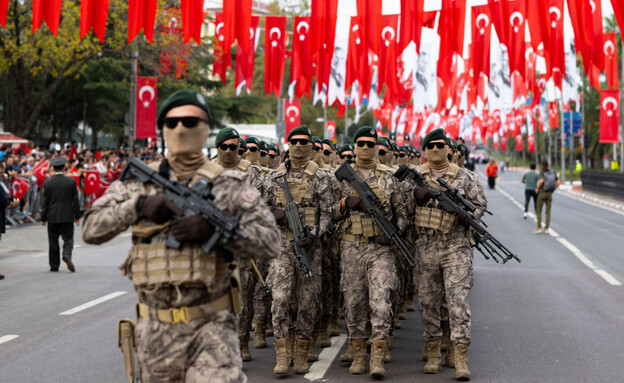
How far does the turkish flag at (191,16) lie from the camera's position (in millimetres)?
9859

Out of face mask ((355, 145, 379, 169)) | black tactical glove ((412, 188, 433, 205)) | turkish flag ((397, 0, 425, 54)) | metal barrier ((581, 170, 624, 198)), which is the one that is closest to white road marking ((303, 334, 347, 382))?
black tactical glove ((412, 188, 433, 205))

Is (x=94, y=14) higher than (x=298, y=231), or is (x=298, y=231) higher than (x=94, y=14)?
(x=94, y=14)

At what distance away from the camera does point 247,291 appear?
7723 millimetres

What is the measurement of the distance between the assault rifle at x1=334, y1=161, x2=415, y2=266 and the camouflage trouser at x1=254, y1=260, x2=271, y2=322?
119 cm

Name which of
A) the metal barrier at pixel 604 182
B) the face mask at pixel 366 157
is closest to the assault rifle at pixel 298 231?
the face mask at pixel 366 157

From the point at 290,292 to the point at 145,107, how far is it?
18.8 m

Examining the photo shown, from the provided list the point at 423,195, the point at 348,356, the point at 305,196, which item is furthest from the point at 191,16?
the point at 348,356

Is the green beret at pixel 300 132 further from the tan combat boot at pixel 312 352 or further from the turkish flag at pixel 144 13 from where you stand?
the turkish flag at pixel 144 13

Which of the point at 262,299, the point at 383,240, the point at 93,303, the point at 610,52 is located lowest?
the point at 93,303

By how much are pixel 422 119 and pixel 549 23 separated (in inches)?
1367

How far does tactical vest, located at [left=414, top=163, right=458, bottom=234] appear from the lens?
23.9ft

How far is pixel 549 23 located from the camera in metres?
12.2

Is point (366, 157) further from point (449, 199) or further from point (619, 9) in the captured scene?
point (619, 9)

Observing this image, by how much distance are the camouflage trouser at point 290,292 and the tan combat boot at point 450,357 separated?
4.04 feet
